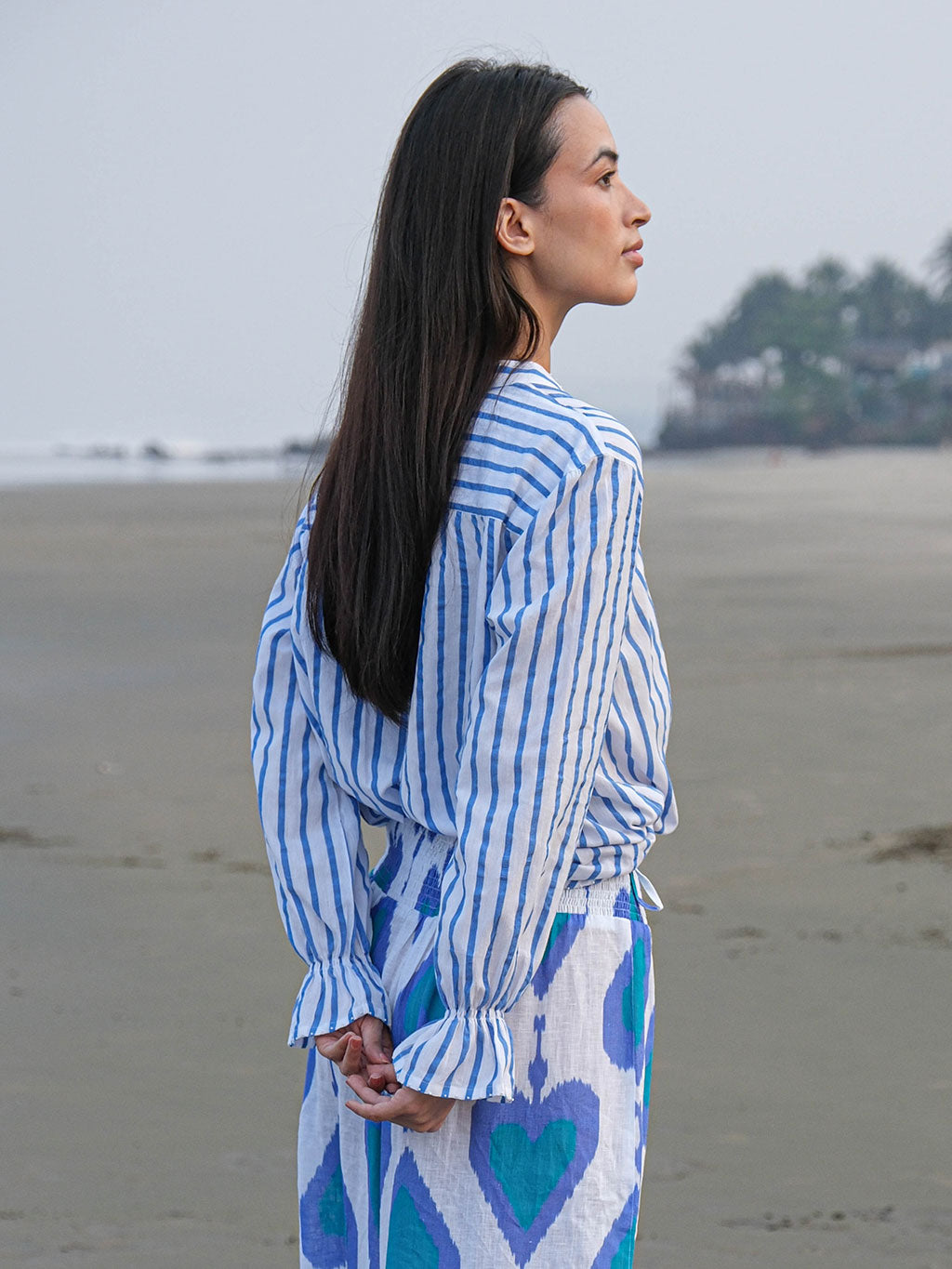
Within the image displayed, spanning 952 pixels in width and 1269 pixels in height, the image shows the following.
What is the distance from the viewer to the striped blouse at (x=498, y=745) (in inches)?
44.1

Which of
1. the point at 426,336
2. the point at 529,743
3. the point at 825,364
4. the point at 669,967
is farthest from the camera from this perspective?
the point at 825,364

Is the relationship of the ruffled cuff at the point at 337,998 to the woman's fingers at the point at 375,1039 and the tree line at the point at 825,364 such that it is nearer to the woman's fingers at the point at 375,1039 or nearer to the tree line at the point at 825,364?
the woman's fingers at the point at 375,1039

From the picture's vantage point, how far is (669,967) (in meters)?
3.57

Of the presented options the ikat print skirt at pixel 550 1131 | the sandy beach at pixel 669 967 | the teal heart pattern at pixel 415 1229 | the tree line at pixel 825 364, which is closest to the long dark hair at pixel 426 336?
the ikat print skirt at pixel 550 1131

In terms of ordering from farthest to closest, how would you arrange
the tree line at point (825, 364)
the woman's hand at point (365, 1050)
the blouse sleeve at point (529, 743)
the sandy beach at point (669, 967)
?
the tree line at point (825, 364)
the sandy beach at point (669, 967)
the woman's hand at point (365, 1050)
the blouse sleeve at point (529, 743)

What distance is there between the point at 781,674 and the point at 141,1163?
518 centimetres

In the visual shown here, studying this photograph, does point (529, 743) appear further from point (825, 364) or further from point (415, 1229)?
point (825, 364)

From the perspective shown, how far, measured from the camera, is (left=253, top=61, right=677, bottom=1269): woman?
1128 millimetres

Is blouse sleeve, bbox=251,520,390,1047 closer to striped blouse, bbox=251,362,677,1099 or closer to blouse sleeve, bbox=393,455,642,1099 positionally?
striped blouse, bbox=251,362,677,1099

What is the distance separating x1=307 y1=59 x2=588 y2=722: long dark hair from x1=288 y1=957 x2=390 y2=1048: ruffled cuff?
0.21 meters

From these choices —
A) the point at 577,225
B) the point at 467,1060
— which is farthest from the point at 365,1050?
the point at 577,225

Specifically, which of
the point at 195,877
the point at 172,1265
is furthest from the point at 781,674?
the point at 172,1265

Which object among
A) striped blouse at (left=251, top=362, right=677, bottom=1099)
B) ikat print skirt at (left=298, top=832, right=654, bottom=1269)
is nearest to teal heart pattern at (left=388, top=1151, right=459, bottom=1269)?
ikat print skirt at (left=298, top=832, right=654, bottom=1269)

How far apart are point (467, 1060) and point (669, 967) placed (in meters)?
2.50
